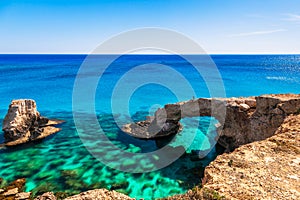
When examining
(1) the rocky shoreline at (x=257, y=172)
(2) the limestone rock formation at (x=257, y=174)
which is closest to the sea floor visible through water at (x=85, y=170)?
(1) the rocky shoreline at (x=257, y=172)

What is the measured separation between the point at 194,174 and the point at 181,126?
1201 centimetres

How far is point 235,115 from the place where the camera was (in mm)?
20875

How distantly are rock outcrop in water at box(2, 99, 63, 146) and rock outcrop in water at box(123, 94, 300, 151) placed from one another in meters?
11.6

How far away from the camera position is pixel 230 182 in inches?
296

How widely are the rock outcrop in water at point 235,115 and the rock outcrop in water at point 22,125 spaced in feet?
37.9

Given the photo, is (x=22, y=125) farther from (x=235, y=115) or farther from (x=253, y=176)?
(x=253, y=176)

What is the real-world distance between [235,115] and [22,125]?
2534cm

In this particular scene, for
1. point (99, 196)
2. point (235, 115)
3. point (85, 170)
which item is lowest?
point (85, 170)

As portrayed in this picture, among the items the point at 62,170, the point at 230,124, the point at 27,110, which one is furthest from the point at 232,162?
the point at 27,110

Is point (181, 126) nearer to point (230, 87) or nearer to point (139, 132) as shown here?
point (139, 132)

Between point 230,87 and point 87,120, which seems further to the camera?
point 230,87

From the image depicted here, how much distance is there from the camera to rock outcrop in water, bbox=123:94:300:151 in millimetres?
16175

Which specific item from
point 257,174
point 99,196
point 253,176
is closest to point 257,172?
point 257,174

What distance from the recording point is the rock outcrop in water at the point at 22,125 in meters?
25.8
